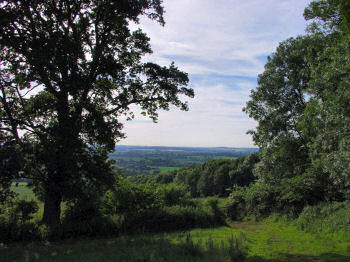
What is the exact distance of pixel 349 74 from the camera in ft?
33.0

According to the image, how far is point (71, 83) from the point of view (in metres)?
11.5

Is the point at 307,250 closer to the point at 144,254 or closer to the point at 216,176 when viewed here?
the point at 144,254

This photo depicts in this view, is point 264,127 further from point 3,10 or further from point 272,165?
point 3,10

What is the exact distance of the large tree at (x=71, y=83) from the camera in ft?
35.4

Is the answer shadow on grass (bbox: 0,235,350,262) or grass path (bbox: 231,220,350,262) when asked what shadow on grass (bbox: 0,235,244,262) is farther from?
grass path (bbox: 231,220,350,262)

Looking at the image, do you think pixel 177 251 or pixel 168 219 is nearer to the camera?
pixel 177 251

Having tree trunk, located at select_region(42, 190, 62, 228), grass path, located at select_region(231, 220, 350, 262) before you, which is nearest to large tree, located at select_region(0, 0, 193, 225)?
tree trunk, located at select_region(42, 190, 62, 228)

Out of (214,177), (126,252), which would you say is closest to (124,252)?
(126,252)

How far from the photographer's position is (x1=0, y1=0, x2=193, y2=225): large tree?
35.4 feet

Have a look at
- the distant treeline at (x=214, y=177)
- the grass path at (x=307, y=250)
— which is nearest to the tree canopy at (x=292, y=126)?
the grass path at (x=307, y=250)

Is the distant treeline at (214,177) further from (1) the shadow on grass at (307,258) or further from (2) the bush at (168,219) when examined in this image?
(1) the shadow on grass at (307,258)

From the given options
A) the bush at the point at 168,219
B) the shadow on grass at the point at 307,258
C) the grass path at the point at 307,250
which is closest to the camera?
the shadow on grass at the point at 307,258

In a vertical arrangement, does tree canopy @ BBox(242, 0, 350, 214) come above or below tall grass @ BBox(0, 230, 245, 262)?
above

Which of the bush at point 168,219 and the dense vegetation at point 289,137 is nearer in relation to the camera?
the bush at point 168,219
